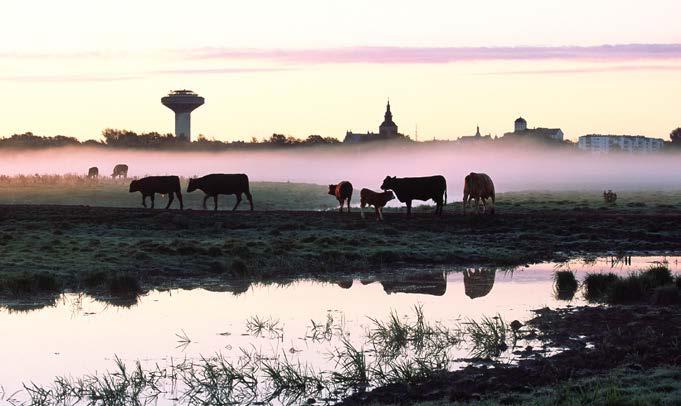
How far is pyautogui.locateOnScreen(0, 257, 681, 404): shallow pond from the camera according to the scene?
60.2 ft

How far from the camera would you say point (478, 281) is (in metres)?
29.3

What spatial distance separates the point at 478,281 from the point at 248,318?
8.93 m

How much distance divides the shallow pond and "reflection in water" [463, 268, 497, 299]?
0.03 m

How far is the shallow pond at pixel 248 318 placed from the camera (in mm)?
18359

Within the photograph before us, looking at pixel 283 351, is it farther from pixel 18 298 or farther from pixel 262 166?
A: pixel 262 166

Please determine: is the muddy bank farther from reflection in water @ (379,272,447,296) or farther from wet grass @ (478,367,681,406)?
reflection in water @ (379,272,447,296)

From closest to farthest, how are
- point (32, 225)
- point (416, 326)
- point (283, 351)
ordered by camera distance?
1. point (283, 351)
2. point (416, 326)
3. point (32, 225)

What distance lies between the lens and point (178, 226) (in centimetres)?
4181

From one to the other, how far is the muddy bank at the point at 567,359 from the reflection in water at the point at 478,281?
4564 mm

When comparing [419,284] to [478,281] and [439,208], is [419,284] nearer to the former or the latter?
[478,281]

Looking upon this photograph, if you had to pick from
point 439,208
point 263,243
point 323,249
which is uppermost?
point 439,208

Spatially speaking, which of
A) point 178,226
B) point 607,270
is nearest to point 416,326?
point 607,270

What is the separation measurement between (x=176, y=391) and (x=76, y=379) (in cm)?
172

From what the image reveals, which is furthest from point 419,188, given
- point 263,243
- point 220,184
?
point 263,243
